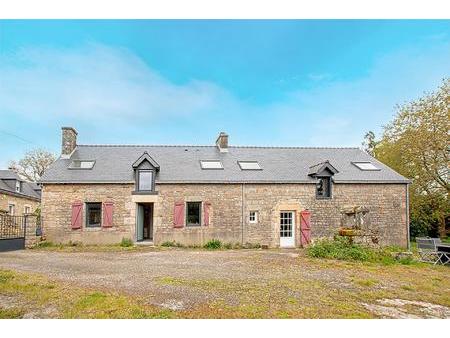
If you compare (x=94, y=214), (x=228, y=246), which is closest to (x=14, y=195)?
(x=94, y=214)

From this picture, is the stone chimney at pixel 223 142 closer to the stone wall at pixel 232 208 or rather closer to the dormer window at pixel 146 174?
the stone wall at pixel 232 208

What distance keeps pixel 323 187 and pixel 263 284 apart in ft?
35.4

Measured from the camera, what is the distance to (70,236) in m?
15.1

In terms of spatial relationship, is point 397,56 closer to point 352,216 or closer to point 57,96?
point 352,216

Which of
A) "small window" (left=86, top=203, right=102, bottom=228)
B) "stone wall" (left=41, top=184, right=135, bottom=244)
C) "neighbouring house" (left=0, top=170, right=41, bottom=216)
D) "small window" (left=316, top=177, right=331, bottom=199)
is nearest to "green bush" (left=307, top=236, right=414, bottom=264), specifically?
"small window" (left=316, top=177, right=331, bottom=199)

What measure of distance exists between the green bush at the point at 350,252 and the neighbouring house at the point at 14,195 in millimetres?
20238

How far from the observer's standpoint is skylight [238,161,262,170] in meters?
17.0

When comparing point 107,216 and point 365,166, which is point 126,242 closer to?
point 107,216

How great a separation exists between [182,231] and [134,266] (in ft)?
21.2

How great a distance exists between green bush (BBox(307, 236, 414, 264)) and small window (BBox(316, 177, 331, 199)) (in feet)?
16.2

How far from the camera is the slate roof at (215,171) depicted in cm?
1582

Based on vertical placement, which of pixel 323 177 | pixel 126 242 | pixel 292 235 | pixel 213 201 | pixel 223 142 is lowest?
pixel 126 242

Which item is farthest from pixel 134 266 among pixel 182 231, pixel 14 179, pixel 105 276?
pixel 14 179

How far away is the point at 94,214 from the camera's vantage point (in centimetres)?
1560
